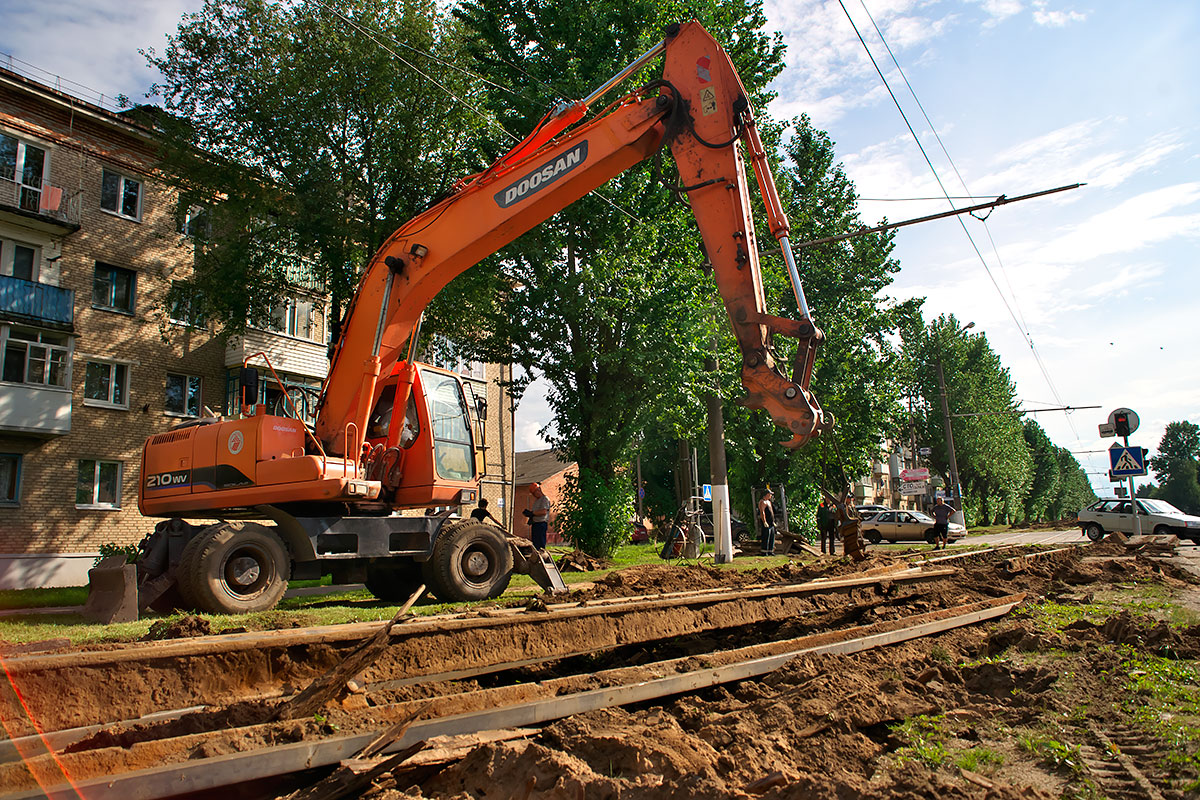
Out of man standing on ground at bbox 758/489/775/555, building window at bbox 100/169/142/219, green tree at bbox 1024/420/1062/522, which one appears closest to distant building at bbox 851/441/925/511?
green tree at bbox 1024/420/1062/522

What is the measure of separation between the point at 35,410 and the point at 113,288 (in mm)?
4873

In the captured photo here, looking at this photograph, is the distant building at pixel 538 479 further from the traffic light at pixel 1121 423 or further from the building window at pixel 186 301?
the traffic light at pixel 1121 423

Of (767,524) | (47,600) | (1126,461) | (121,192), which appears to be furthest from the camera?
A: (121,192)

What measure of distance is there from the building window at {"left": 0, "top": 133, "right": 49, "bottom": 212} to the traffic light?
2948 centimetres

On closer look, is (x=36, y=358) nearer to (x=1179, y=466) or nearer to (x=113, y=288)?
(x=113, y=288)

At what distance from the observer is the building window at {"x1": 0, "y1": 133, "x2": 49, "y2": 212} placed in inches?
846

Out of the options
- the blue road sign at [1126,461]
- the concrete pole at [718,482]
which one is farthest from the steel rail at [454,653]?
the blue road sign at [1126,461]

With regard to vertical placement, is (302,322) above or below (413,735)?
above

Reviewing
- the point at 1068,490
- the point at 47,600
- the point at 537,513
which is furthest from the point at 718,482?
the point at 1068,490

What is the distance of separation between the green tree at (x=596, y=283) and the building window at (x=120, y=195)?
40.0 feet

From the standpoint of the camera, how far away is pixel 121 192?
78.8 ft

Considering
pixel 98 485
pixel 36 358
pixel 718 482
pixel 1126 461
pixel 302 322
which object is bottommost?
pixel 718 482

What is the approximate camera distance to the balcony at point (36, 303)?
20766 mm

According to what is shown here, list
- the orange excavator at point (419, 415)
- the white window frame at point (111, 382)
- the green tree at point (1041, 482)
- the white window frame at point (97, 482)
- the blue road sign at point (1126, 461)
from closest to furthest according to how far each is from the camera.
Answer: the orange excavator at point (419, 415), the blue road sign at point (1126, 461), the white window frame at point (97, 482), the white window frame at point (111, 382), the green tree at point (1041, 482)
